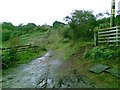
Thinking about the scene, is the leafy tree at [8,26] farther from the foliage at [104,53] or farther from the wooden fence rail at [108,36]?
the foliage at [104,53]

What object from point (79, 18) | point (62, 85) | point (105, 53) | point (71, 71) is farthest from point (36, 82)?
point (79, 18)

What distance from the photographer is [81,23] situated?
16.3 meters

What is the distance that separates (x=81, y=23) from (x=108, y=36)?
505 cm

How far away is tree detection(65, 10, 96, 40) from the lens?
1534 centimetres

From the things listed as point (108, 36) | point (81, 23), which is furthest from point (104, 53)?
point (81, 23)

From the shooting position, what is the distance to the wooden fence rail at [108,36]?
10.6 m

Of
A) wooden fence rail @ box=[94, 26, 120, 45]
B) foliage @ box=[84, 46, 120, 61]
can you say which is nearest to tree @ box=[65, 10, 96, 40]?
wooden fence rail @ box=[94, 26, 120, 45]

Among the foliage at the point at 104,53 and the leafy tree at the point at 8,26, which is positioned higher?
the leafy tree at the point at 8,26

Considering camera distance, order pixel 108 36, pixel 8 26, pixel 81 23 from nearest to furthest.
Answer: pixel 108 36, pixel 81 23, pixel 8 26

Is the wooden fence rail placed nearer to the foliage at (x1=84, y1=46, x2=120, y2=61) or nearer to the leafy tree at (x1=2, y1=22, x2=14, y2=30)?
the foliage at (x1=84, y1=46, x2=120, y2=61)

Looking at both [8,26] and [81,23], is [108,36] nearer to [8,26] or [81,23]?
[81,23]

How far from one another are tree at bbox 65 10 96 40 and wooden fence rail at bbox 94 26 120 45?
282 centimetres

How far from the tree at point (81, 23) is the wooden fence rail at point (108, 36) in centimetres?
282

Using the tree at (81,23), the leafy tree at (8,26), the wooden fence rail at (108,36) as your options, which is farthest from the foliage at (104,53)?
the leafy tree at (8,26)
